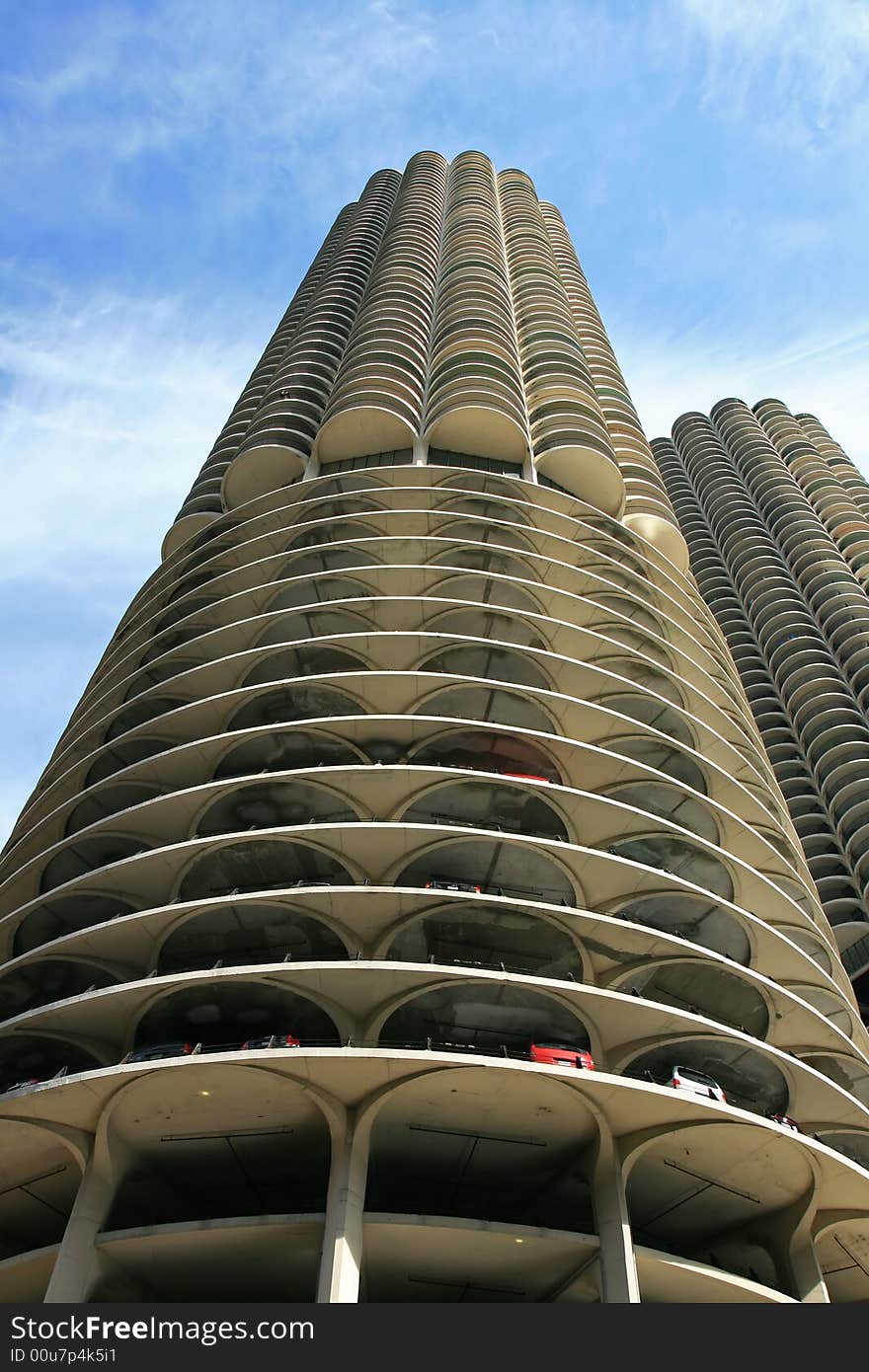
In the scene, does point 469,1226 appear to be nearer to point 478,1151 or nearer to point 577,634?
point 478,1151

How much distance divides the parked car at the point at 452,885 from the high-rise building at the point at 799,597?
132 ft

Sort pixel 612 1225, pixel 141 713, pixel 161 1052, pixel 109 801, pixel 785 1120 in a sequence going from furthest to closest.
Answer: pixel 141 713, pixel 109 801, pixel 785 1120, pixel 161 1052, pixel 612 1225

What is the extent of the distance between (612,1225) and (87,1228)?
8664 millimetres

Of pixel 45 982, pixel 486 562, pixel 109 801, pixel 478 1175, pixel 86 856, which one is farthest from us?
pixel 486 562

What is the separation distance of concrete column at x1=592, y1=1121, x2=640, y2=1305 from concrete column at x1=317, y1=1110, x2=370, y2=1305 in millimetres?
3986

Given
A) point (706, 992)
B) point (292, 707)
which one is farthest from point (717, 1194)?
point (292, 707)

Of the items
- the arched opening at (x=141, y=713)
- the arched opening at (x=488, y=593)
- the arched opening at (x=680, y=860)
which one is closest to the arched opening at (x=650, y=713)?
the arched opening at (x=680, y=860)

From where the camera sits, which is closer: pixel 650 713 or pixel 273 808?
pixel 273 808

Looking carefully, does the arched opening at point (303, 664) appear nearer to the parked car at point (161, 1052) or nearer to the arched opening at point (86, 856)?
the arched opening at point (86, 856)

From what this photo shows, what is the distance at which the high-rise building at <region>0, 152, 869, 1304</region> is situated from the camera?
1827 centimetres

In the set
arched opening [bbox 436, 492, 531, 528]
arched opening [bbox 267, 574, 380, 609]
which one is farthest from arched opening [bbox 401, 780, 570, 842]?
arched opening [bbox 436, 492, 531, 528]

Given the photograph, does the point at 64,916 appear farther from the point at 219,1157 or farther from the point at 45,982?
the point at 219,1157

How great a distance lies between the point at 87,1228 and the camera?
1769cm

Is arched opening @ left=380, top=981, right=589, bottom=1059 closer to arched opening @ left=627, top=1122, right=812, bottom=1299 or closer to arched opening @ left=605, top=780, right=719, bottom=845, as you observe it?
arched opening @ left=627, top=1122, right=812, bottom=1299
